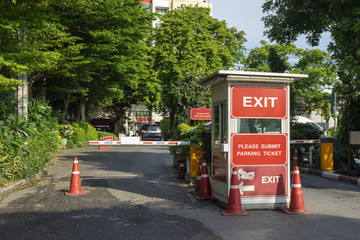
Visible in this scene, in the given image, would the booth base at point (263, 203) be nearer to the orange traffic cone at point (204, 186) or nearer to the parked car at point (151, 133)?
the orange traffic cone at point (204, 186)

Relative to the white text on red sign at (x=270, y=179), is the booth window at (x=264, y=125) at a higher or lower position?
higher

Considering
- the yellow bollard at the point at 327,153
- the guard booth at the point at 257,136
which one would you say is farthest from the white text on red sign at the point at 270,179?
the yellow bollard at the point at 327,153

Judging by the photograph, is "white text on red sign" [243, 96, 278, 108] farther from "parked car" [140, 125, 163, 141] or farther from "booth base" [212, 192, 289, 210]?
"parked car" [140, 125, 163, 141]

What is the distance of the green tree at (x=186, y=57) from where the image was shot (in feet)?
123

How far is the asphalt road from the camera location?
220 inches

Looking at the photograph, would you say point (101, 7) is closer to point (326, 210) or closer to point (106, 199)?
point (106, 199)

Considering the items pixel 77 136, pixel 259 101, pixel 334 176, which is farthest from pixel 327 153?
pixel 77 136

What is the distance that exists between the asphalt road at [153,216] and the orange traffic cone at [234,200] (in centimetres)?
18

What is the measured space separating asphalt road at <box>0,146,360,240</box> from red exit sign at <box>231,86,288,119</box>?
1858 mm

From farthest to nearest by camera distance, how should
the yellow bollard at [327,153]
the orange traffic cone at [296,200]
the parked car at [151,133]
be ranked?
the parked car at [151,133] < the yellow bollard at [327,153] < the orange traffic cone at [296,200]

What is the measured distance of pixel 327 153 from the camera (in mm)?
13273

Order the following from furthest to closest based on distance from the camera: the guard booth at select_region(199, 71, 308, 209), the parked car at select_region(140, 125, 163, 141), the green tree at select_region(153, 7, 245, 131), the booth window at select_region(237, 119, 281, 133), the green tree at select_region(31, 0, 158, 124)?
the parked car at select_region(140, 125, 163, 141)
the green tree at select_region(153, 7, 245, 131)
the green tree at select_region(31, 0, 158, 124)
the booth window at select_region(237, 119, 281, 133)
the guard booth at select_region(199, 71, 308, 209)

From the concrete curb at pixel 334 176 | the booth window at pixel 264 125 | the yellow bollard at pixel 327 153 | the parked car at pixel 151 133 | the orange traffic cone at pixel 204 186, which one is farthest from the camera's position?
the parked car at pixel 151 133

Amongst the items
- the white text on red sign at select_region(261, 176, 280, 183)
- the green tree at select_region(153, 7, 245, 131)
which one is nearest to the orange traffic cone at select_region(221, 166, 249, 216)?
the white text on red sign at select_region(261, 176, 280, 183)
